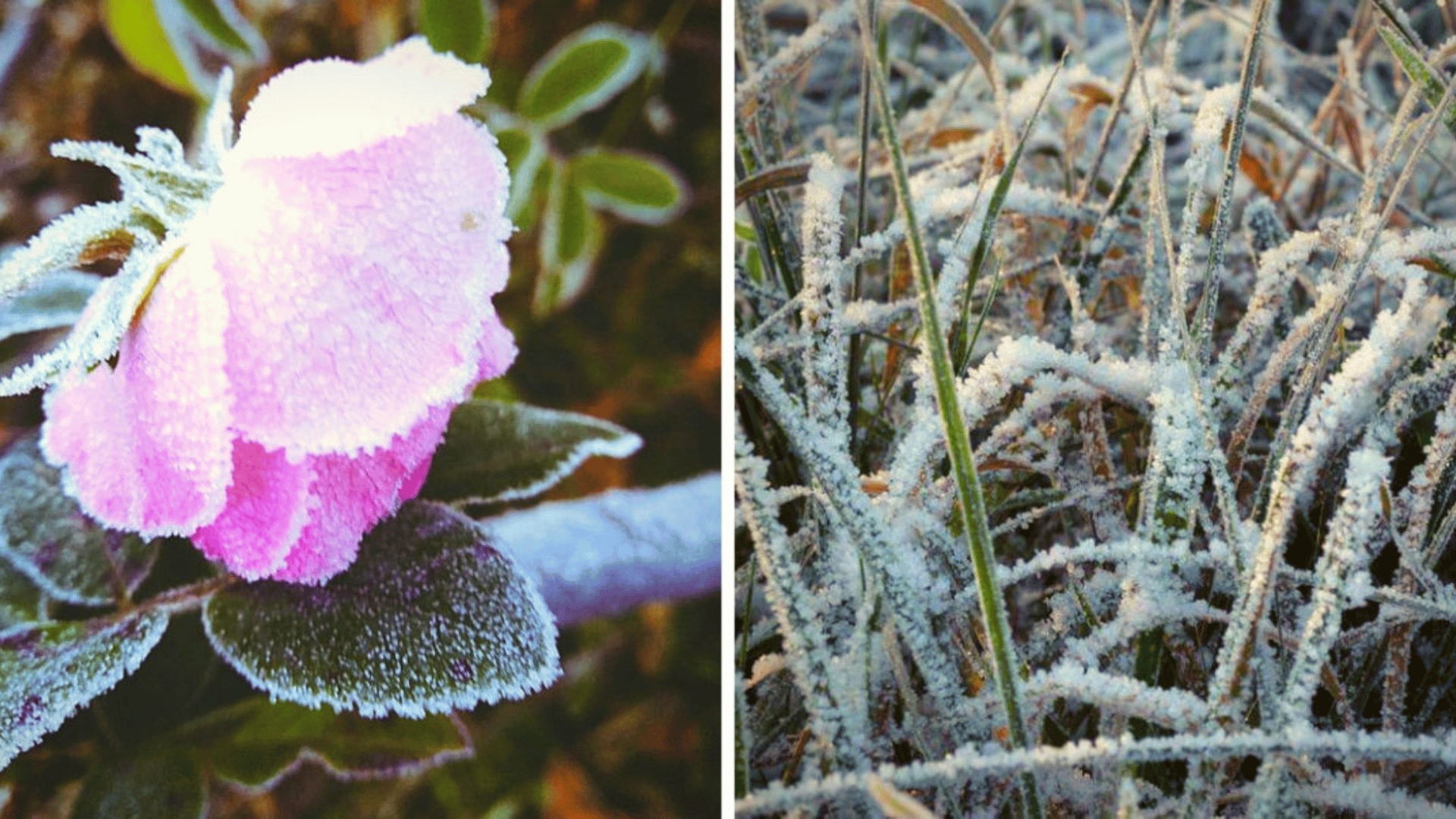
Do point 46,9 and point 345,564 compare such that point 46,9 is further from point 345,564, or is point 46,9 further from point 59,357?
point 345,564

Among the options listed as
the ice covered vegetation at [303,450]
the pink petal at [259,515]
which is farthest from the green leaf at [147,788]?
the pink petal at [259,515]

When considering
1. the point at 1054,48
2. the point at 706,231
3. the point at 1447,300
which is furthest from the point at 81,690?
the point at 1054,48

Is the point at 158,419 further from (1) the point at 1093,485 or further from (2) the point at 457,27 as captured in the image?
(1) the point at 1093,485

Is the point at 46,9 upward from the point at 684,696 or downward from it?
upward

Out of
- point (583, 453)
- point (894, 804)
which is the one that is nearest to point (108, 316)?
point (583, 453)

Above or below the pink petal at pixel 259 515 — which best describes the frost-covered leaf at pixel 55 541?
below

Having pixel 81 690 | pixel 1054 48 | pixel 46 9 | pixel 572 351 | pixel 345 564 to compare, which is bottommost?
pixel 81 690

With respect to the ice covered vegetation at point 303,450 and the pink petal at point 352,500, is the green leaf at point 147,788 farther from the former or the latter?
the pink petal at point 352,500
